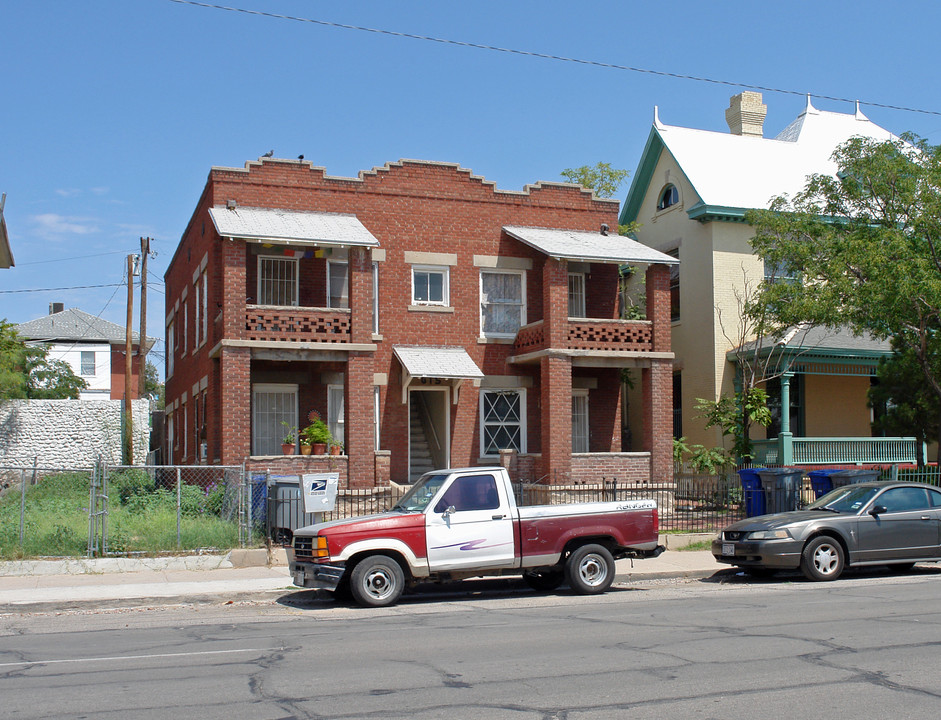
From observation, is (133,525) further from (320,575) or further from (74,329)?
(74,329)

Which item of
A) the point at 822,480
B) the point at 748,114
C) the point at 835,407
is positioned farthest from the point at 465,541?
the point at 748,114

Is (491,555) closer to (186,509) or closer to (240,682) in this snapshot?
(240,682)

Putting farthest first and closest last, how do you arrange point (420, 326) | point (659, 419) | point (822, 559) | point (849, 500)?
point (420, 326) < point (659, 419) < point (849, 500) < point (822, 559)

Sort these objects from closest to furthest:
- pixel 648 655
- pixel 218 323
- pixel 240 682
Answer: pixel 240 682, pixel 648 655, pixel 218 323

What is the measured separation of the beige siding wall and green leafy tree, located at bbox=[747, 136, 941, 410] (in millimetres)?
4373

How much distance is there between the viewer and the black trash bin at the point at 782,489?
19.2 meters

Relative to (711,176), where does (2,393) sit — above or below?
below

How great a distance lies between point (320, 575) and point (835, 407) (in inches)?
777

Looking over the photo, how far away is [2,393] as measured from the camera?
1158 inches

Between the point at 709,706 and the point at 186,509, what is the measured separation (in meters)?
13.8

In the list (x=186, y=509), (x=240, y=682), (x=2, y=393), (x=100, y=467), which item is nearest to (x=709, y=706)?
(x=240, y=682)

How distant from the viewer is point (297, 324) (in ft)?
70.2

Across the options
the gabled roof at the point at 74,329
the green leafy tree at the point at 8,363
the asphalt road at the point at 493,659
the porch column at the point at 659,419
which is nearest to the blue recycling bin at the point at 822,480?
the porch column at the point at 659,419

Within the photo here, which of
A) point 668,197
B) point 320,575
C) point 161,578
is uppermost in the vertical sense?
point 668,197
